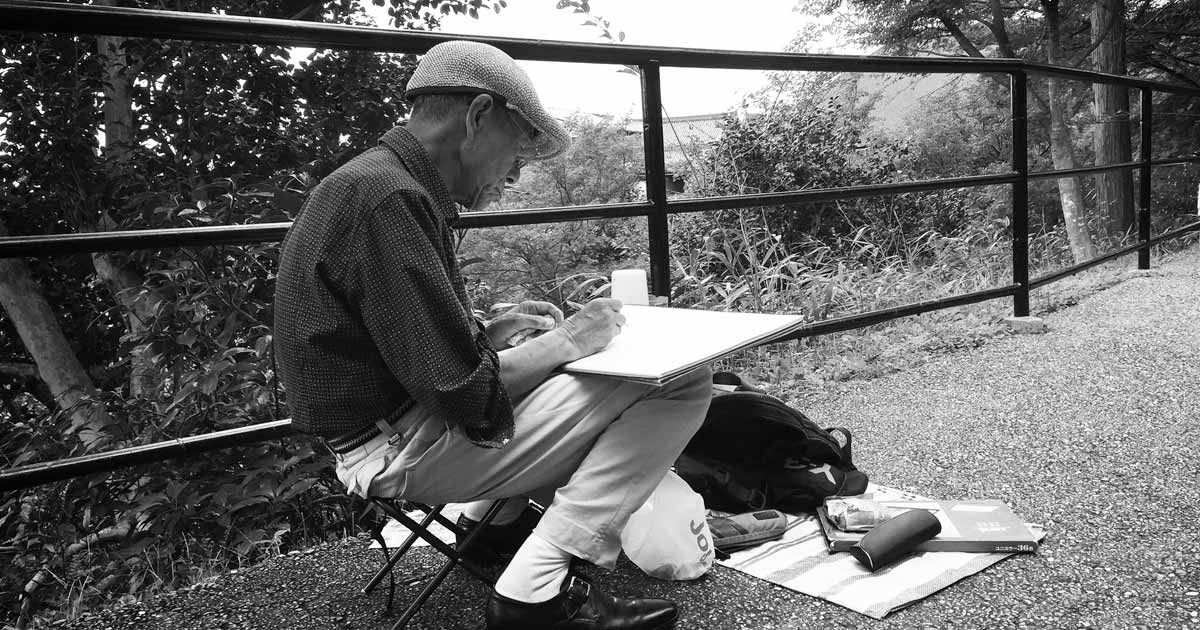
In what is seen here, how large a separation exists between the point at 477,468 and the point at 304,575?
710 mm

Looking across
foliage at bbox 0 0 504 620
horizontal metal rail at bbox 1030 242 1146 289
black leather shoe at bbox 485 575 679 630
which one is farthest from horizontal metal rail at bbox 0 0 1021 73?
horizontal metal rail at bbox 1030 242 1146 289

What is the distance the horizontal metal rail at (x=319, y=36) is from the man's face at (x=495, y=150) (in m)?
0.73

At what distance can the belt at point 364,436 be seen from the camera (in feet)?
4.24

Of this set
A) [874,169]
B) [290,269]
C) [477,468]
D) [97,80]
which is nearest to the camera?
[290,269]

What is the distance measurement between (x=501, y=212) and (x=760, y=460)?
961 millimetres

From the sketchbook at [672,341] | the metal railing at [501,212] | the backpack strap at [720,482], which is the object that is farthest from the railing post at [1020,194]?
the sketchbook at [672,341]

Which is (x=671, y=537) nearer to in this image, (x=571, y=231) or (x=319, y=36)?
(x=319, y=36)

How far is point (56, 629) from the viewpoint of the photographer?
1.56 meters

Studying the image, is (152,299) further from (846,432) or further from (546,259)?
(546,259)

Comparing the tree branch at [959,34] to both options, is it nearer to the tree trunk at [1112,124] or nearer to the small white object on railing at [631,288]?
the tree trunk at [1112,124]

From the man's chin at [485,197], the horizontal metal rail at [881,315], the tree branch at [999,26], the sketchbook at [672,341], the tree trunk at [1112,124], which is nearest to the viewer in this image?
the sketchbook at [672,341]

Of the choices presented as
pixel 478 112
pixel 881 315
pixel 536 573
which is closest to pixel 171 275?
pixel 478 112

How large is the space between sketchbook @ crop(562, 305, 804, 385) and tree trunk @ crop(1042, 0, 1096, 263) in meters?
8.61

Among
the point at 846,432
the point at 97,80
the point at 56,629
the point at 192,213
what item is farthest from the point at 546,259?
the point at 56,629
